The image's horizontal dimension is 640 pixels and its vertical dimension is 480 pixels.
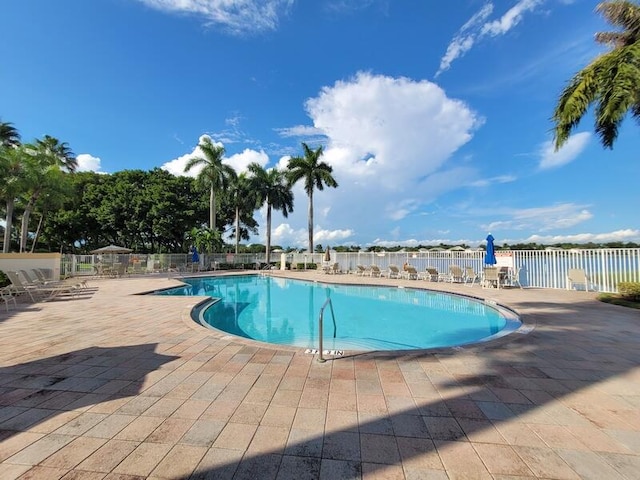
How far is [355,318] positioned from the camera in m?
8.65

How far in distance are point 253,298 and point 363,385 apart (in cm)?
966

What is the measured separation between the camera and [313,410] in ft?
8.93

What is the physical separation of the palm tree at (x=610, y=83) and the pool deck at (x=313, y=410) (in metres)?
6.82

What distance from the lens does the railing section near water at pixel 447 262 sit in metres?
9.44

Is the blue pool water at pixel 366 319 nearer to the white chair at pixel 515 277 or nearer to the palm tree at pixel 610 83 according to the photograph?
the white chair at pixel 515 277

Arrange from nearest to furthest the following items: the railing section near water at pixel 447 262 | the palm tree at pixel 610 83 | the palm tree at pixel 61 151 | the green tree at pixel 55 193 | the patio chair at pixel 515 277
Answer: the palm tree at pixel 610 83, the railing section near water at pixel 447 262, the patio chair at pixel 515 277, the green tree at pixel 55 193, the palm tree at pixel 61 151

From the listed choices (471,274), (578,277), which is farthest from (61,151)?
(578,277)

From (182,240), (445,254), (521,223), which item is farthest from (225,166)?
(521,223)

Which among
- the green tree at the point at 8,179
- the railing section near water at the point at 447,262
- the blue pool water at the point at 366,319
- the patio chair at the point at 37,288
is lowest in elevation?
the blue pool water at the point at 366,319

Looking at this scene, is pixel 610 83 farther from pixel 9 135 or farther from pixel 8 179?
pixel 9 135

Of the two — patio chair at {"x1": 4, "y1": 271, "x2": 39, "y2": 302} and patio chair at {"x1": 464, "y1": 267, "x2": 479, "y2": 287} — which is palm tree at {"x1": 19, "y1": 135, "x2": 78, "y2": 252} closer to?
patio chair at {"x1": 4, "y1": 271, "x2": 39, "y2": 302}

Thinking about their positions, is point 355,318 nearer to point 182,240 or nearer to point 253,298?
point 253,298

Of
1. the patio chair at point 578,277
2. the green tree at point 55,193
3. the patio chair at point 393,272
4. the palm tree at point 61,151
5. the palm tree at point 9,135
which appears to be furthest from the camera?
the palm tree at point 61,151

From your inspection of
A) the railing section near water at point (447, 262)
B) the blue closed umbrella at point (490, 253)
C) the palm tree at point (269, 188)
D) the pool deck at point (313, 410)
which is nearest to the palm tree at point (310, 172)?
the palm tree at point (269, 188)
